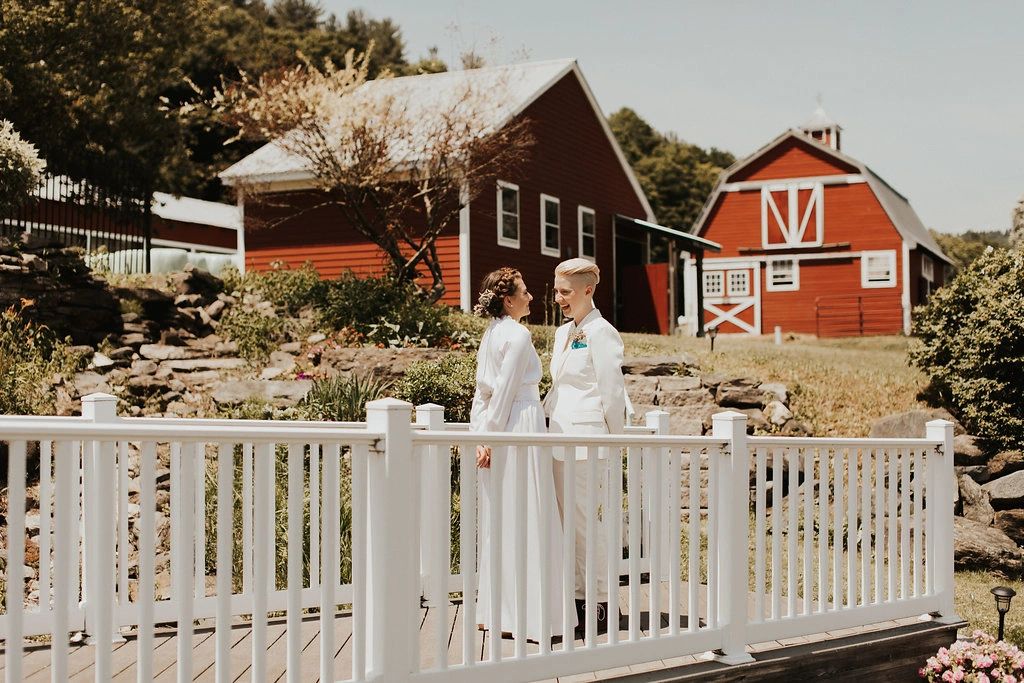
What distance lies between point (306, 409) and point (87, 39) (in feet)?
37.2

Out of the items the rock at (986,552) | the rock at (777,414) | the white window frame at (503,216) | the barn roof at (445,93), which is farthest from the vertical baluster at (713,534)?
the white window frame at (503,216)

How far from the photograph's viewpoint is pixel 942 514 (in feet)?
18.7

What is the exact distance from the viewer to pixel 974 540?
9586mm

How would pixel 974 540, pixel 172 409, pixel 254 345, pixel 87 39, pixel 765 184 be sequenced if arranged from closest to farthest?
1. pixel 974 540
2. pixel 172 409
3. pixel 254 345
4. pixel 87 39
5. pixel 765 184

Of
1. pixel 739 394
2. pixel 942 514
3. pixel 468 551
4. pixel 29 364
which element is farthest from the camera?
pixel 739 394

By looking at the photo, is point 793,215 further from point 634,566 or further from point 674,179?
point 634,566

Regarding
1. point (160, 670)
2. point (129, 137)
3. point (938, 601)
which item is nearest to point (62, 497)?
point (160, 670)

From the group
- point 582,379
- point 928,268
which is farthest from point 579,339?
point 928,268

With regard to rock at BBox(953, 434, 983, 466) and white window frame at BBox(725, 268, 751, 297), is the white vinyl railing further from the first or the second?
white window frame at BBox(725, 268, 751, 297)

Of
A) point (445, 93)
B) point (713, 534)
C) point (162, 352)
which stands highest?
point (445, 93)

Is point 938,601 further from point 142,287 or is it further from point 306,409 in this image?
point 142,287

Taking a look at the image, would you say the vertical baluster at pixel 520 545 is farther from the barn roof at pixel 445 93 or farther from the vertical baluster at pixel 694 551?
the barn roof at pixel 445 93

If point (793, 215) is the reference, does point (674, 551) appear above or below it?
below

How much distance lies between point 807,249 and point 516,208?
40.4 feet
